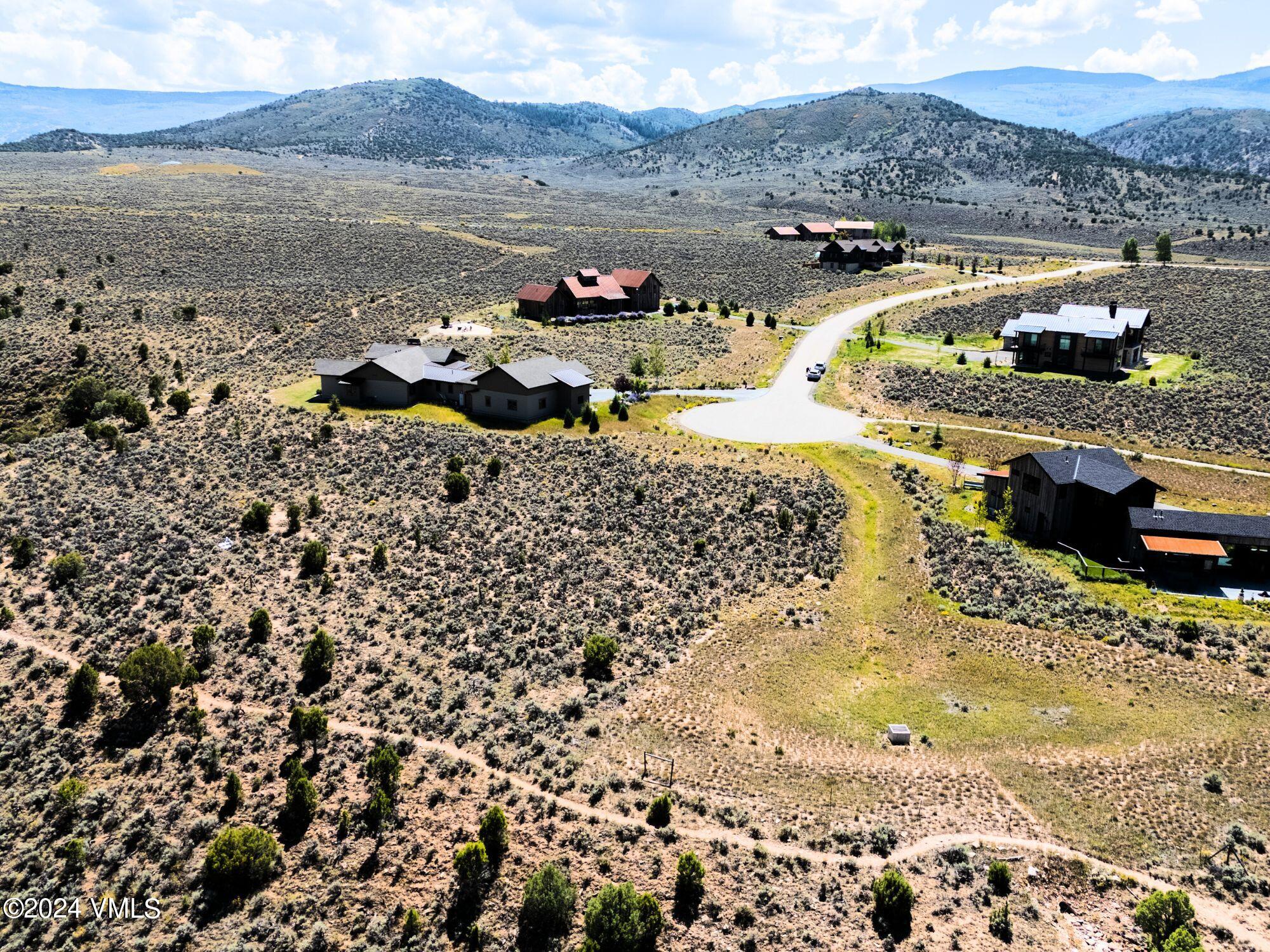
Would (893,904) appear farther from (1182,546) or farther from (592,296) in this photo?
(592,296)

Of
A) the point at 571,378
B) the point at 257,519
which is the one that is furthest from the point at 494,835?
the point at 571,378

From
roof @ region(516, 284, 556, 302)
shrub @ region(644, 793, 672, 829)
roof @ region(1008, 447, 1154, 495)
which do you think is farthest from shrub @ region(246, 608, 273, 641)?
roof @ region(516, 284, 556, 302)

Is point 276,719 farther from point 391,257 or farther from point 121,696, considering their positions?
point 391,257

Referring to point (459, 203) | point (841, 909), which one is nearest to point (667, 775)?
point (841, 909)

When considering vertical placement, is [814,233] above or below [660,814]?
above

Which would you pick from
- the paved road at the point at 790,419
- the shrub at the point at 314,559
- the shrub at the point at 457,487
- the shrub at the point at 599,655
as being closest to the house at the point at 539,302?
the paved road at the point at 790,419

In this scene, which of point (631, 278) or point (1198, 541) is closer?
point (1198, 541)

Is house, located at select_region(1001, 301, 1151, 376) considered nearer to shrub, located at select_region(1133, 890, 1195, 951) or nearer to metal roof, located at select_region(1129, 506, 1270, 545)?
metal roof, located at select_region(1129, 506, 1270, 545)

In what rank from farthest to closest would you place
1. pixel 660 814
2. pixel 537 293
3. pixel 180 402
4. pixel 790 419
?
1. pixel 537 293
2. pixel 790 419
3. pixel 180 402
4. pixel 660 814
